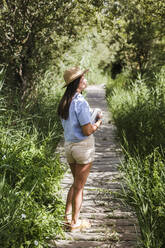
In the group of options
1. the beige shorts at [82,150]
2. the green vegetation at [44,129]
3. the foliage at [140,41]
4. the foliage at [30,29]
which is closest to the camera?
the green vegetation at [44,129]

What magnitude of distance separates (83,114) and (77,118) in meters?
0.10

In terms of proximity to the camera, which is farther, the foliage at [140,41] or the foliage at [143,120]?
the foliage at [140,41]

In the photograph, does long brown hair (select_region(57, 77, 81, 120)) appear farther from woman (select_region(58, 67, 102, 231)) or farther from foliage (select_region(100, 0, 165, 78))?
foliage (select_region(100, 0, 165, 78))

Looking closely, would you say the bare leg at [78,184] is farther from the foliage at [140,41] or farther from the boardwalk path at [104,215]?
the foliage at [140,41]

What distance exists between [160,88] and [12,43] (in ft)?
11.3

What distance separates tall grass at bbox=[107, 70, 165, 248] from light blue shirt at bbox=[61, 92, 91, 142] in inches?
22.1

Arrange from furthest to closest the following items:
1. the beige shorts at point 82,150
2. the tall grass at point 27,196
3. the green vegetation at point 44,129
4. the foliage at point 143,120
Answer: the foliage at point 143,120 → the beige shorts at point 82,150 → the green vegetation at point 44,129 → the tall grass at point 27,196

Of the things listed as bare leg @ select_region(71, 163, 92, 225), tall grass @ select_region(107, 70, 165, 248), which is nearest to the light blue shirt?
bare leg @ select_region(71, 163, 92, 225)

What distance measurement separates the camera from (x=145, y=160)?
3455 mm

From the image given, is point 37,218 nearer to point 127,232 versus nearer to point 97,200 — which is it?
point 127,232

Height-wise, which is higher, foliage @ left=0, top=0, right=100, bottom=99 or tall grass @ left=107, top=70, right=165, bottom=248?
foliage @ left=0, top=0, right=100, bottom=99

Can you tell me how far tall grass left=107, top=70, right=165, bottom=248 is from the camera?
2797 mm

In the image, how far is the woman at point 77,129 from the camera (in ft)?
10.2

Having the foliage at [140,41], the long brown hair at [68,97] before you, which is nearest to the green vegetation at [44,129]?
the long brown hair at [68,97]
